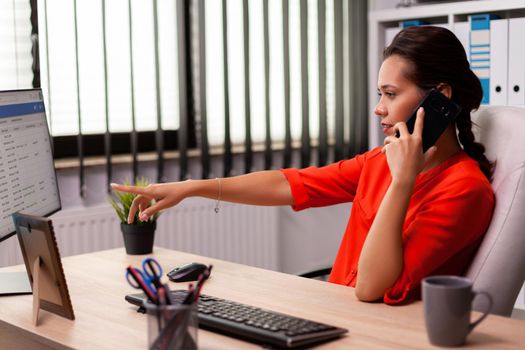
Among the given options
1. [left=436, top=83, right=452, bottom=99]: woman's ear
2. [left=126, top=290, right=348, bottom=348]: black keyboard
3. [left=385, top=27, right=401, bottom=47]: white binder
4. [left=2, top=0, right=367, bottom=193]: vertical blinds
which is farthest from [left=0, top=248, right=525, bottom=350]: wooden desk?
[left=385, top=27, right=401, bottom=47]: white binder

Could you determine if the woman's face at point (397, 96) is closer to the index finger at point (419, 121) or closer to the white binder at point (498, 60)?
the index finger at point (419, 121)

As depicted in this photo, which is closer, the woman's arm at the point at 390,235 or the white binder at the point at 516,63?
the woman's arm at the point at 390,235

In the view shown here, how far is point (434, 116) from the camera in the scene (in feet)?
5.44

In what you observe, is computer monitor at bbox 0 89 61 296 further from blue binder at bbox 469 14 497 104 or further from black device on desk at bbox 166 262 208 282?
blue binder at bbox 469 14 497 104

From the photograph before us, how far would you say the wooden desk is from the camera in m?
1.28

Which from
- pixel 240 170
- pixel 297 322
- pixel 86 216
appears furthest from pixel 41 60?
pixel 297 322

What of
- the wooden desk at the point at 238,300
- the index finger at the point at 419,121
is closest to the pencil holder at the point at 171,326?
the wooden desk at the point at 238,300

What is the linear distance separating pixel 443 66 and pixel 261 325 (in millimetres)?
764

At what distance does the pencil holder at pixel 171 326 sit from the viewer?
1.10m

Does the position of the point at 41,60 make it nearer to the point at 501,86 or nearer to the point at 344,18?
the point at 344,18

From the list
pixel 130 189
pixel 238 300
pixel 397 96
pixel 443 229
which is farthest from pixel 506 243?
pixel 130 189

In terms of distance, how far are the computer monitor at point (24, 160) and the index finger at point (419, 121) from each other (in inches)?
33.5

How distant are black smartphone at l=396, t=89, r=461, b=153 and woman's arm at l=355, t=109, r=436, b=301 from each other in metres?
0.10

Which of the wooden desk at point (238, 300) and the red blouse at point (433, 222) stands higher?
the red blouse at point (433, 222)
